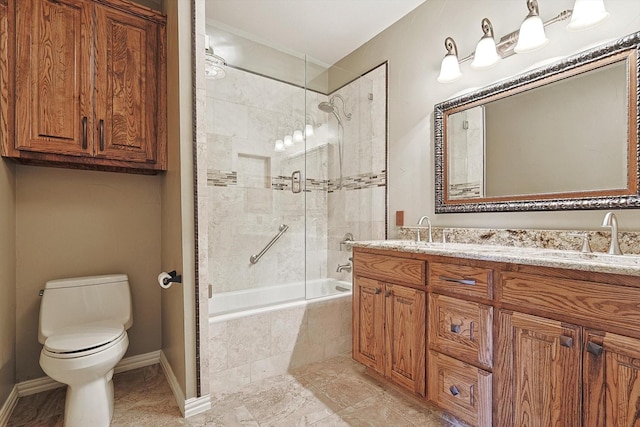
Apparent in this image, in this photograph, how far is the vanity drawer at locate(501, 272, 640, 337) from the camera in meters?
0.99

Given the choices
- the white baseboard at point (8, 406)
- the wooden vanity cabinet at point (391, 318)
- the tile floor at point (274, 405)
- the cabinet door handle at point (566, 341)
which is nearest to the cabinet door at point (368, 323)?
the wooden vanity cabinet at point (391, 318)

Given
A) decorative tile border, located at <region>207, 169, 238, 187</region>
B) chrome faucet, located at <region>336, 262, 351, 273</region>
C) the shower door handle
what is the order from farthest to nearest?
1. the shower door handle
2. chrome faucet, located at <region>336, 262, 351, 273</region>
3. decorative tile border, located at <region>207, 169, 238, 187</region>

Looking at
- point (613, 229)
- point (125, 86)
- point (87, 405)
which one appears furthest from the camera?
point (125, 86)

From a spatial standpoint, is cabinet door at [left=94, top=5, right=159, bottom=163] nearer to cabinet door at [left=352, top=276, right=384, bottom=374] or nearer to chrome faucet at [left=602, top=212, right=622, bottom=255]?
cabinet door at [left=352, top=276, right=384, bottom=374]

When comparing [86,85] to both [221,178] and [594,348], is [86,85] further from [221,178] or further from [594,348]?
[594,348]

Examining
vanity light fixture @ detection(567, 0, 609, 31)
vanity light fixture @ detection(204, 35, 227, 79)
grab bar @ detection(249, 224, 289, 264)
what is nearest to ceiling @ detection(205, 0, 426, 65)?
vanity light fixture @ detection(204, 35, 227, 79)

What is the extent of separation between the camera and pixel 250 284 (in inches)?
106

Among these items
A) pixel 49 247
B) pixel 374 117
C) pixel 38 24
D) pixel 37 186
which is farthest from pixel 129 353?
pixel 374 117

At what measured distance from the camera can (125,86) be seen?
195cm

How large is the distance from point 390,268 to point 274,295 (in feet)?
4.00

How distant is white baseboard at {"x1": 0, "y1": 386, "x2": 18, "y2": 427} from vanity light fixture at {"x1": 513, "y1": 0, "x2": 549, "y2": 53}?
3312mm

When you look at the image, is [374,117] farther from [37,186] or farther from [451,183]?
[37,186]

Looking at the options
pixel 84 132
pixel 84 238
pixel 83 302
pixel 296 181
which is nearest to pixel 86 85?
pixel 84 132

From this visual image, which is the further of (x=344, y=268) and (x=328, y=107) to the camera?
(x=328, y=107)
